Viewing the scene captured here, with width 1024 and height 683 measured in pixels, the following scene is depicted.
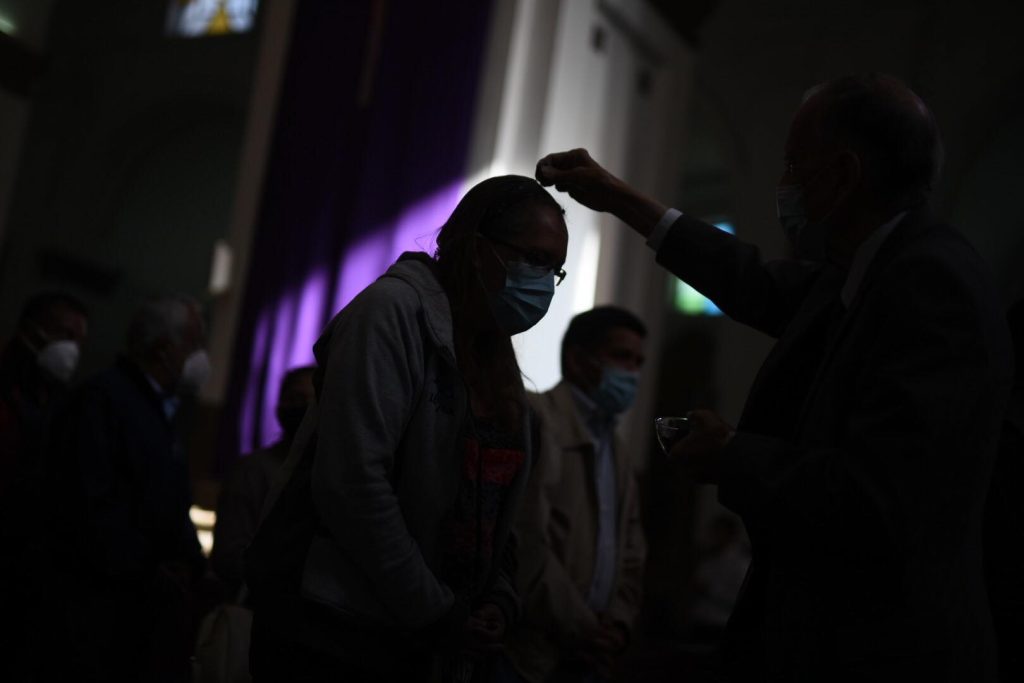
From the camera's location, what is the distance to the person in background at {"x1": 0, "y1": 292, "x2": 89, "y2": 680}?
136 inches

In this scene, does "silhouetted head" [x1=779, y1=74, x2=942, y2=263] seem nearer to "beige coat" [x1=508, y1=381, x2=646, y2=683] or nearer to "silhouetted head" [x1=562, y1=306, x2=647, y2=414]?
"beige coat" [x1=508, y1=381, x2=646, y2=683]

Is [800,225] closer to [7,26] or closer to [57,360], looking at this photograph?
[57,360]

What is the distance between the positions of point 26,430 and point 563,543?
1961mm

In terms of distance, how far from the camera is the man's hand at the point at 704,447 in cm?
173

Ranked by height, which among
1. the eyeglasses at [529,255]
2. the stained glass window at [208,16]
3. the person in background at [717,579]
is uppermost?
the stained glass window at [208,16]

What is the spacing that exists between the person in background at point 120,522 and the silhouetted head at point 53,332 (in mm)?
343

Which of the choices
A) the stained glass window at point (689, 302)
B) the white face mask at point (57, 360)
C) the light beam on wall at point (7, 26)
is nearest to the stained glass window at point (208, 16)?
the stained glass window at point (689, 302)

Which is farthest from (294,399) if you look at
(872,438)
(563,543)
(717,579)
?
(717,579)

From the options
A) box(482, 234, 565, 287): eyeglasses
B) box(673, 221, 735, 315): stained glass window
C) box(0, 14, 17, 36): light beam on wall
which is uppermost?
box(673, 221, 735, 315): stained glass window

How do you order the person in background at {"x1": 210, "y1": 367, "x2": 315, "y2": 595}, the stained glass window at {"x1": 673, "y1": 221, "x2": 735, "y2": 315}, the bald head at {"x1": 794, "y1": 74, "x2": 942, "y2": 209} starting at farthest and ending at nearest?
1. the stained glass window at {"x1": 673, "y1": 221, "x2": 735, "y2": 315}
2. the person in background at {"x1": 210, "y1": 367, "x2": 315, "y2": 595}
3. the bald head at {"x1": 794, "y1": 74, "x2": 942, "y2": 209}

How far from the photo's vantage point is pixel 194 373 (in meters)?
3.99

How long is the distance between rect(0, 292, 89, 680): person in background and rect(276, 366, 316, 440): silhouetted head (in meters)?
0.78

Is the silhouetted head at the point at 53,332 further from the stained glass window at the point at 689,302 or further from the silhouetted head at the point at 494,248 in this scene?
the stained glass window at the point at 689,302

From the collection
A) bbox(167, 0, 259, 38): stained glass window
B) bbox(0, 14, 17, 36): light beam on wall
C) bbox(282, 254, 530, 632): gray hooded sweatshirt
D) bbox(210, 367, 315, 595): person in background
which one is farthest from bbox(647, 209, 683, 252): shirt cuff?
bbox(167, 0, 259, 38): stained glass window
